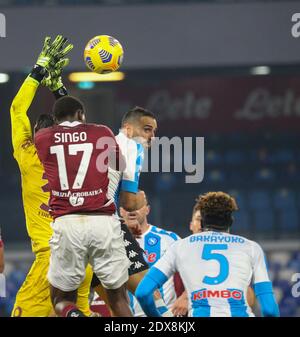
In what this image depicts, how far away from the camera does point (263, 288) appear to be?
650cm

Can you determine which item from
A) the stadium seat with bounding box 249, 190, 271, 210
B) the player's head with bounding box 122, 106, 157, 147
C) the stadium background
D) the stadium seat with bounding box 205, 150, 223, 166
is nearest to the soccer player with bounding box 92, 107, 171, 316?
the player's head with bounding box 122, 106, 157, 147

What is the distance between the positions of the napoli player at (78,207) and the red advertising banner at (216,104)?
1459cm

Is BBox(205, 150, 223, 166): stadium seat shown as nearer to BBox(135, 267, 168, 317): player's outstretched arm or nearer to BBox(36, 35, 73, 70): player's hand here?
BBox(36, 35, 73, 70): player's hand

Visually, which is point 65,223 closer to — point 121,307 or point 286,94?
point 121,307

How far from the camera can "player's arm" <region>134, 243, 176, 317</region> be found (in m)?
6.56

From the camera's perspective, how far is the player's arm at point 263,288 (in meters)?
6.38

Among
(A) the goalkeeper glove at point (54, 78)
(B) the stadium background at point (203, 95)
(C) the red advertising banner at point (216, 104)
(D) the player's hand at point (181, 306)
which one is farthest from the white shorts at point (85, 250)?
(C) the red advertising banner at point (216, 104)

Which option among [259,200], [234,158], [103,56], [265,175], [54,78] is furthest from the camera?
[234,158]

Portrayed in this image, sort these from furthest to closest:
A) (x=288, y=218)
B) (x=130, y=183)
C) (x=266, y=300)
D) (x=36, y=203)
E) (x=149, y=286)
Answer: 1. (x=288, y=218)
2. (x=36, y=203)
3. (x=130, y=183)
4. (x=149, y=286)
5. (x=266, y=300)

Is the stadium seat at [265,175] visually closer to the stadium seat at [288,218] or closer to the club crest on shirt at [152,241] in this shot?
the stadium seat at [288,218]

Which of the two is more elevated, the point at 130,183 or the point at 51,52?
the point at 51,52

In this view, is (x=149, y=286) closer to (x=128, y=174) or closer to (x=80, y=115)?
(x=128, y=174)

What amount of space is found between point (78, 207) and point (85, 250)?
1.05 feet

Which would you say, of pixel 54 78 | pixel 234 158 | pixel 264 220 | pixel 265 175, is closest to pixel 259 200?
pixel 264 220
